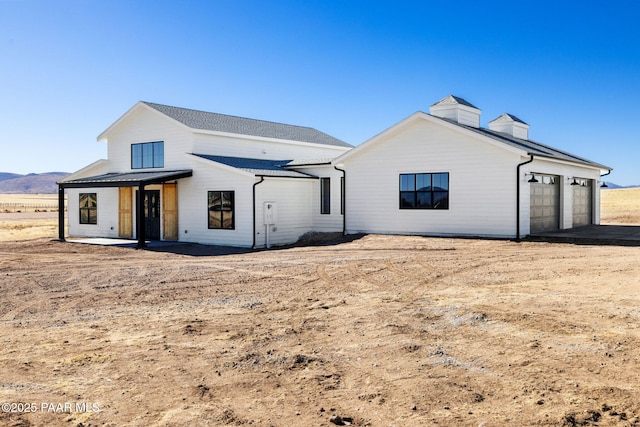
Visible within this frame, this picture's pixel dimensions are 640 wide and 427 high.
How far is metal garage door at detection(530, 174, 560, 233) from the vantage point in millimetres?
20811

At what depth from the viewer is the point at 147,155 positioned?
83.1ft

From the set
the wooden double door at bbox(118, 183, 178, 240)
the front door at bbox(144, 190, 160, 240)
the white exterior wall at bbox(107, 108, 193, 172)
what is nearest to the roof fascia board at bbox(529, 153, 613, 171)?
the white exterior wall at bbox(107, 108, 193, 172)

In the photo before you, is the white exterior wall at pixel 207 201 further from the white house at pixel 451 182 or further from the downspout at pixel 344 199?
the white house at pixel 451 182

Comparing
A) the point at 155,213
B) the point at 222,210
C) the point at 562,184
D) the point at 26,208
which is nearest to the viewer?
the point at 222,210

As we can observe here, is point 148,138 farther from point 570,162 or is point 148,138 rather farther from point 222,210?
point 570,162

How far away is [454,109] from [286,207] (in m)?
8.07

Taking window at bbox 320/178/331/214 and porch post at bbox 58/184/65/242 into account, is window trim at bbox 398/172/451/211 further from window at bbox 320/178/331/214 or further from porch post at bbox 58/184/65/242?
porch post at bbox 58/184/65/242

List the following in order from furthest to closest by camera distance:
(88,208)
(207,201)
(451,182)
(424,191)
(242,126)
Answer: (242,126) → (88,208) → (207,201) → (424,191) → (451,182)

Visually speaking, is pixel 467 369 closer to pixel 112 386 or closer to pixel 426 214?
pixel 112 386

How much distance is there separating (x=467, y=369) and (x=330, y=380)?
1.45 m

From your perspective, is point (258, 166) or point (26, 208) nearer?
point (258, 166)

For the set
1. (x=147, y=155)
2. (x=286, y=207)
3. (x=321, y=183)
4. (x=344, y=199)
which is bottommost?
(x=286, y=207)

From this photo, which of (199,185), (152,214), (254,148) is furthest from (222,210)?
(254,148)

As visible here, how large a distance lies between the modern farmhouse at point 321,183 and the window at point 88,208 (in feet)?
0.22
